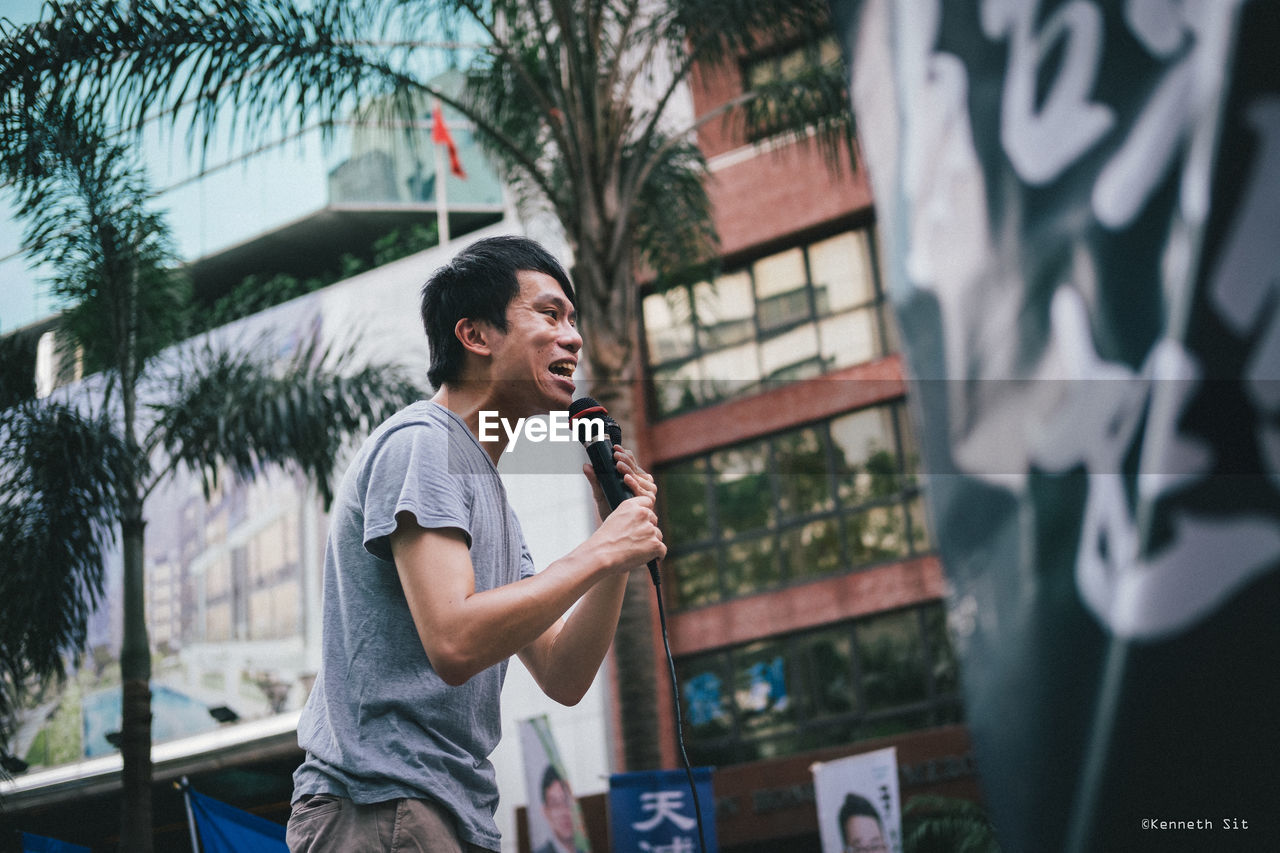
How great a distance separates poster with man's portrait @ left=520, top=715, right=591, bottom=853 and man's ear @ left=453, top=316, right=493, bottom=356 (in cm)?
1016

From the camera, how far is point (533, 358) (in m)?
2.01

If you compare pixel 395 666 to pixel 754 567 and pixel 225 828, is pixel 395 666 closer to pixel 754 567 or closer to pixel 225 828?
pixel 225 828

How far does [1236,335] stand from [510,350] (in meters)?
1.18

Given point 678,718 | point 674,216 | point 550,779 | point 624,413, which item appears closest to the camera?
point 678,718

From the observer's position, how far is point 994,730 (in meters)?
1.24

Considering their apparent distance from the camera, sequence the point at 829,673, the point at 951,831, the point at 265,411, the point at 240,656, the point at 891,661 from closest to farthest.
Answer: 1. the point at 265,411
2. the point at 951,831
3. the point at 891,661
4. the point at 829,673
5. the point at 240,656

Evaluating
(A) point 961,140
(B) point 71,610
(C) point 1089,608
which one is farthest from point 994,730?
(B) point 71,610

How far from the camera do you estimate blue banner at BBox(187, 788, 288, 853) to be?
29.5 ft

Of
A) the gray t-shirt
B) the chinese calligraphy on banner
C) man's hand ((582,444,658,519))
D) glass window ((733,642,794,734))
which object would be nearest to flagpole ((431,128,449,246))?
glass window ((733,642,794,734))

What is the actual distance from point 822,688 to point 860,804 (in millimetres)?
4451

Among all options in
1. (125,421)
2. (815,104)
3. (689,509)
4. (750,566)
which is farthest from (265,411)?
(689,509)
